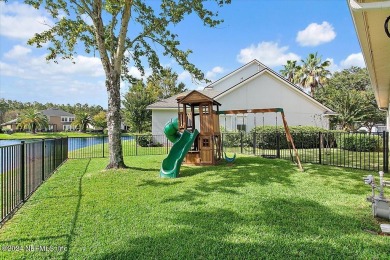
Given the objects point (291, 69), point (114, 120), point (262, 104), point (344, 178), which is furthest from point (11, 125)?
point (344, 178)

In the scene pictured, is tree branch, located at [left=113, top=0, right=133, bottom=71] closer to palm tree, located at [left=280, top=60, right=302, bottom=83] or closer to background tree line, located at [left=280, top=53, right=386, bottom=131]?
background tree line, located at [left=280, top=53, right=386, bottom=131]

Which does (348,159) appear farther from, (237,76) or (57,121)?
(57,121)

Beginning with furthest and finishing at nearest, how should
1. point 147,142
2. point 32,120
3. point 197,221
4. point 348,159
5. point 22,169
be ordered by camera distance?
point 32,120, point 147,142, point 348,159, point 22,169, point 197,221

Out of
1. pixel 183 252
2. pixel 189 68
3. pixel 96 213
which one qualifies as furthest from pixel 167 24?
pixel 183 252

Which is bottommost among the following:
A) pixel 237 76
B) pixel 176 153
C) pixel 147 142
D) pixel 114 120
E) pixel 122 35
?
pixel 147 142

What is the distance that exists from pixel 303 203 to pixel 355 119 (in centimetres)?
2341

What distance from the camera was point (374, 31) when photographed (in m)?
3.11

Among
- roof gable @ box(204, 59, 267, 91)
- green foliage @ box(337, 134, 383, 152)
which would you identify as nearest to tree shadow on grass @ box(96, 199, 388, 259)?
green foliage @ box(337, 134, 383, 152)

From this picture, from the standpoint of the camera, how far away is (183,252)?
307cm

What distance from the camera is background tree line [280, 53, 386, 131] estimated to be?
24219 mm

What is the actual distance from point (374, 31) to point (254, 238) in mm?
3156

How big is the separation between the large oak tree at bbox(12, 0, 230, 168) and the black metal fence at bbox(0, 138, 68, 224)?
251cm

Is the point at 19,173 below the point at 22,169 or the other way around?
below

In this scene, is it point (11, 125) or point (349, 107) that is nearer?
point (349, 107)
